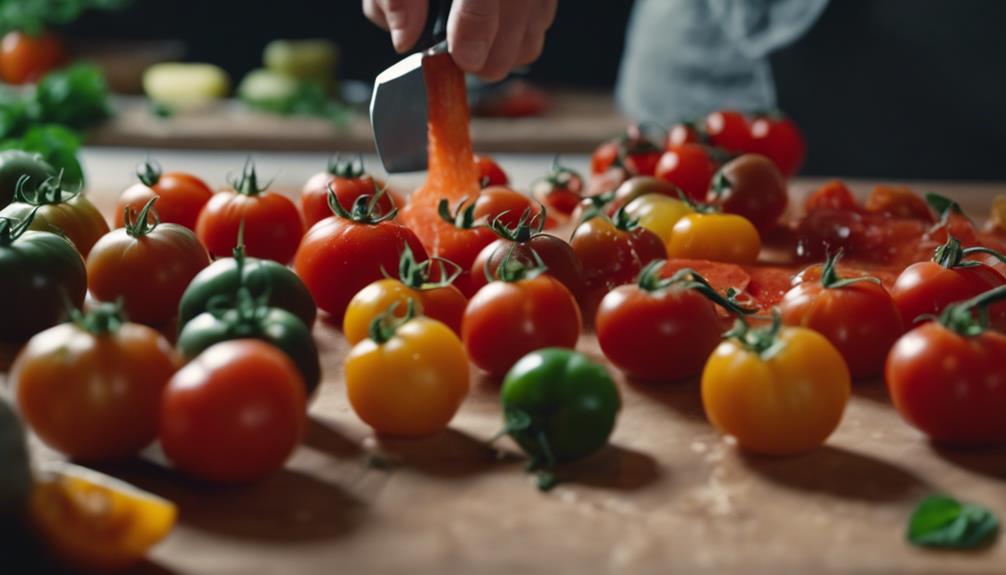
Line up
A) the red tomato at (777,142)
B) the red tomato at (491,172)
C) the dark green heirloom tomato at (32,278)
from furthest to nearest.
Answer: the red tomato at (777,142) < the red tomato at (491,172) < the dark green heirloom tomato at (32,278)

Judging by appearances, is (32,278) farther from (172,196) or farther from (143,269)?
(172,196)

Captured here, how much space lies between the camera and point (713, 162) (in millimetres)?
2328

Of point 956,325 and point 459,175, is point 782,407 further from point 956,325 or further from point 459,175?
point 459,175

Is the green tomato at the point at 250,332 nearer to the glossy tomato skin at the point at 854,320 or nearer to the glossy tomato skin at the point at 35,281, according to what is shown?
the glossy tomato skin at the point at 35,281

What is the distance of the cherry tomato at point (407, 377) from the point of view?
1.28 metres

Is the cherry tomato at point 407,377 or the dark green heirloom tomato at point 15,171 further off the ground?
the dark green heirloom tomato at point 15,171

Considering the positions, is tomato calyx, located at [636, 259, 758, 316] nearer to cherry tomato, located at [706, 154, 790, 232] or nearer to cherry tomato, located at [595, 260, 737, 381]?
cherry tomato, located at [595, 260, 737, 381]

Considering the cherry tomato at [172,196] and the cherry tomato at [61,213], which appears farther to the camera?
the cherry tomato at [172,196]

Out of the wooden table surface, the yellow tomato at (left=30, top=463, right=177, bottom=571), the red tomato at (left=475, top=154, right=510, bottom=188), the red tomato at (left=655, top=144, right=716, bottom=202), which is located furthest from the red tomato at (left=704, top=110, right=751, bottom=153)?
the yellow tomato at (left=30, top=463, right=177, bottom=571)

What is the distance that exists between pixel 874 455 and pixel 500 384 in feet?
1.52

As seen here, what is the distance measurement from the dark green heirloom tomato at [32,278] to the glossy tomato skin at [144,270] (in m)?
0.05

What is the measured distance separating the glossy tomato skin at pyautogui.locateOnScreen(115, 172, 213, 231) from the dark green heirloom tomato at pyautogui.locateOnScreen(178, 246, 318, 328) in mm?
511

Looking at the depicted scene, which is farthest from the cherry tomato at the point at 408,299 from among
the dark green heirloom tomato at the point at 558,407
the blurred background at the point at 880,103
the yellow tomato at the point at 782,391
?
the blurred background at the point at 880,103

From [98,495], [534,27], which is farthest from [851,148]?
[98,495]
